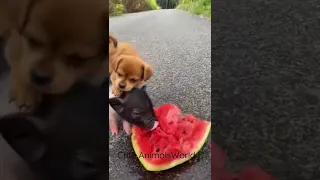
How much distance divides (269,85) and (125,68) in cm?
21

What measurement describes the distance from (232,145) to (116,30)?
24 centimetres

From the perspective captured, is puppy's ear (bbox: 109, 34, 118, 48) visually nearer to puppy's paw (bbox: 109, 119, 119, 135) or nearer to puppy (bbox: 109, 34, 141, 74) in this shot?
puppy (bbox: 109, 34, 141, 74)

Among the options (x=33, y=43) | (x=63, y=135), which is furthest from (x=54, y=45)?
(x=63, y=135)

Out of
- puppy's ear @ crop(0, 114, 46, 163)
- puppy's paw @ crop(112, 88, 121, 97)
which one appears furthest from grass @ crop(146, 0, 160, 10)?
puppy's ear @ crop(0, 114, 46, 163)

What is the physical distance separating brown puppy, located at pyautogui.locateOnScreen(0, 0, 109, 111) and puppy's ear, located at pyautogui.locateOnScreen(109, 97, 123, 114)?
0.12ft

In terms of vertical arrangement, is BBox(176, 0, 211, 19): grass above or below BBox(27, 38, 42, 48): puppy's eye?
above

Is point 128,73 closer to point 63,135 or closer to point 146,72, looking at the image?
point 146,72

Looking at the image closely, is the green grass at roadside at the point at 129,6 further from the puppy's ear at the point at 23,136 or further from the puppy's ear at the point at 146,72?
the puppy's ear at the point at 23,136

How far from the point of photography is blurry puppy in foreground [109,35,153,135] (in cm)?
55

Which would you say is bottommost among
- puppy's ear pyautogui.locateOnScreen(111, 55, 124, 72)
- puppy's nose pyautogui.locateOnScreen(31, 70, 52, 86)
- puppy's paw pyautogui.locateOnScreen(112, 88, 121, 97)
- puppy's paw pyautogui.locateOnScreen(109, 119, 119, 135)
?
puppy's paw pyautogui.locateOnScreen(109, 119, 119, 135)

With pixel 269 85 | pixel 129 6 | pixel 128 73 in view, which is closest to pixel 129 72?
pixel 128 73

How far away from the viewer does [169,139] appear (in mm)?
564

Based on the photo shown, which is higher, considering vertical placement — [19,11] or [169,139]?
[19,11]

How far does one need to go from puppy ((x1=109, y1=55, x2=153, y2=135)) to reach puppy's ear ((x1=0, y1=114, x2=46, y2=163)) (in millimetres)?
138
